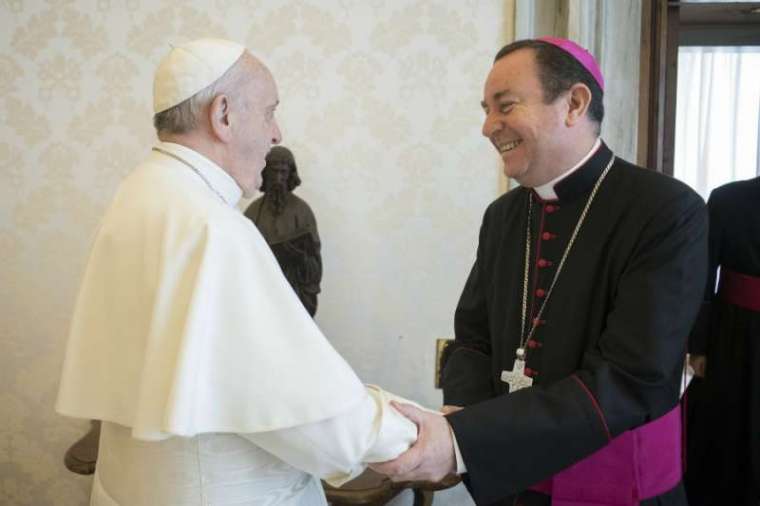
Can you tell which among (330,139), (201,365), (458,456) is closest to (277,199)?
(330,139)

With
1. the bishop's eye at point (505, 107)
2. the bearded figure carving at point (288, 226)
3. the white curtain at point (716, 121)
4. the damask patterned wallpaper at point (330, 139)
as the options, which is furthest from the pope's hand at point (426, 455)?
the white curtain at point (716, 121)

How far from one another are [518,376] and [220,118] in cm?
90

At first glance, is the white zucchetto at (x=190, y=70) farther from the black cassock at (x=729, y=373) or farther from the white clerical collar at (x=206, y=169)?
the black cassock at (x=729, y=373)

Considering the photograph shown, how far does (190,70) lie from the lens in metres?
1.50

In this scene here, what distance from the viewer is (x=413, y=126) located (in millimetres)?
3266

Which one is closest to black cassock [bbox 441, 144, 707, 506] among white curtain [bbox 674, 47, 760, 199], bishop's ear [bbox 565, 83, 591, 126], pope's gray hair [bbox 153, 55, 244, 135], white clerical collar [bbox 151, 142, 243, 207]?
bishop's ear [bbox 565, 83, 591, 126]

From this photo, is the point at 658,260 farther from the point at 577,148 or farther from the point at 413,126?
the point at 413,126

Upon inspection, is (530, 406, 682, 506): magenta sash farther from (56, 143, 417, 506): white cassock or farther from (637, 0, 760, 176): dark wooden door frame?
(637, 0, 760, 176): dark wooden door frame

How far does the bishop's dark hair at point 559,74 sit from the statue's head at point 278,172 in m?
1.34

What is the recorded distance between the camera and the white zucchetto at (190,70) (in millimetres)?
1491

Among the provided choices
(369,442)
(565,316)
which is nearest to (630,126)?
(565,316)

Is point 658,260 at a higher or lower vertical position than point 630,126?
lower

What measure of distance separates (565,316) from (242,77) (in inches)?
35.4

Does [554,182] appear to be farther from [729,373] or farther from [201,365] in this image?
[729,373]
